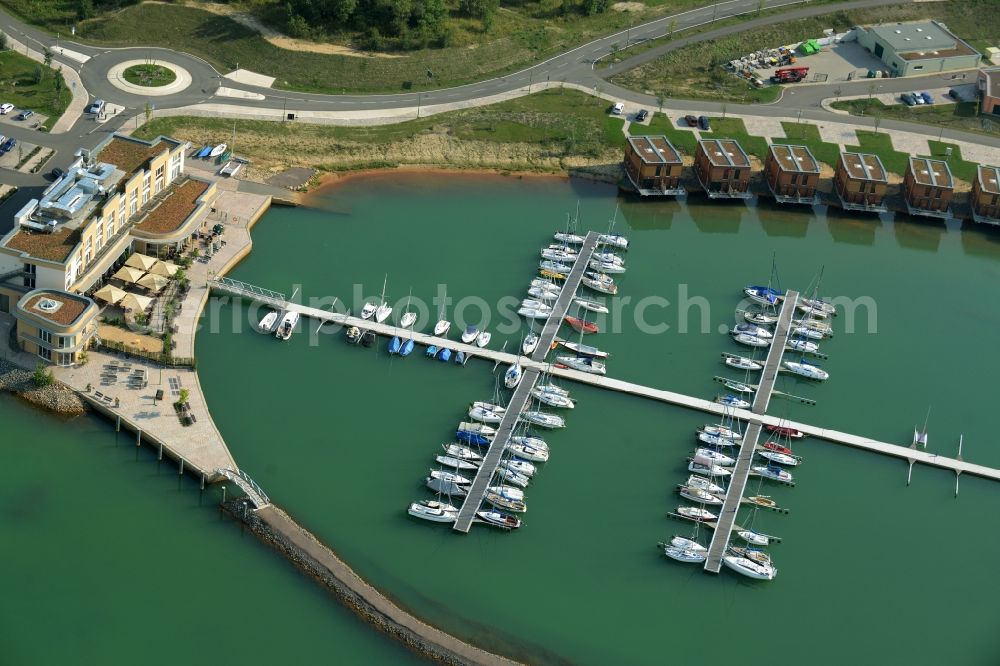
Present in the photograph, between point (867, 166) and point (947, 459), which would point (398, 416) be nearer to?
point (947, 459)

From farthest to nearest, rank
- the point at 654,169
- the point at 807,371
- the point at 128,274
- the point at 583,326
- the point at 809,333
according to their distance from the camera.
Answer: the point at 654,169, the point at 809,333, the point at 583,326, the point at 807,371, the point at 128,274

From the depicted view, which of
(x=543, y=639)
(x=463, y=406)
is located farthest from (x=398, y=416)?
(x=543, y=639)

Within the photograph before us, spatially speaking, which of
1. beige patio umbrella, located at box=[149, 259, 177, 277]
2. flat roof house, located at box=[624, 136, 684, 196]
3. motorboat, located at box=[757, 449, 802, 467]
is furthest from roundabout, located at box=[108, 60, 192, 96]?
motorboat, located at box=[757, 449, 802, 467]

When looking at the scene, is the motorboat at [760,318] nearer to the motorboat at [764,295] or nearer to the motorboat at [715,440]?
the motorboat at [764,295]

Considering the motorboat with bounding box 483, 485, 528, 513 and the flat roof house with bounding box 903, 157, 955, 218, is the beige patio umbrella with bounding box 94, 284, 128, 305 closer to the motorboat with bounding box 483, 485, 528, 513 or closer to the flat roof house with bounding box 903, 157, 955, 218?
the motorboat with bounding box 483, 485, 528, 513

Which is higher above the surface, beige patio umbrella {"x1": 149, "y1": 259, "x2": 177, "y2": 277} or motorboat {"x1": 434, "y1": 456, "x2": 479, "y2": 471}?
beige patio umbrella {"x1": 149, "y1": 259, "x2": 177, "y2": 277}

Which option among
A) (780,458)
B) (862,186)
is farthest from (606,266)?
(862,186)

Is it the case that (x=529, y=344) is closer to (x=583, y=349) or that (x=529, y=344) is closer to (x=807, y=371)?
(x=583, y=349)
